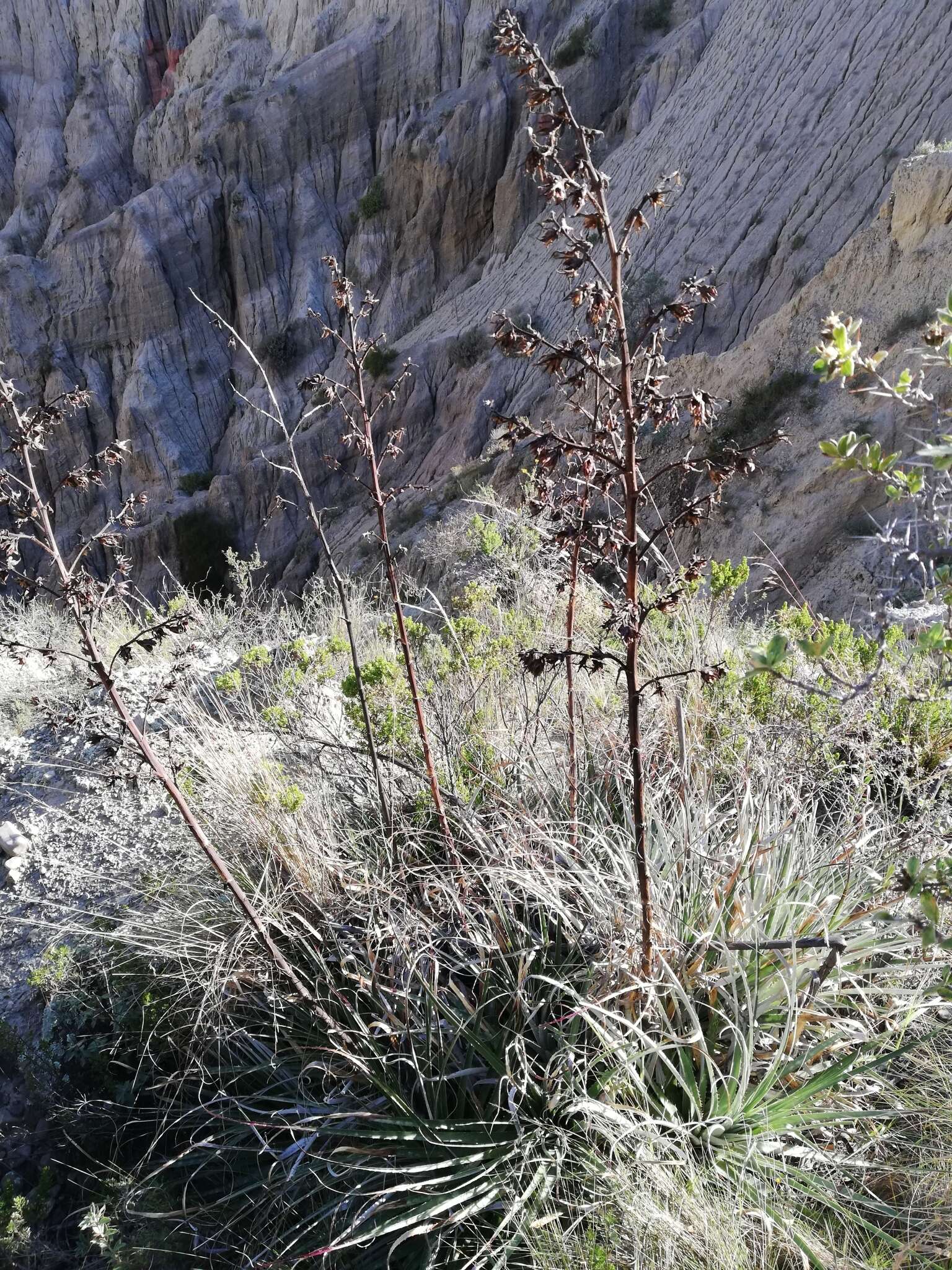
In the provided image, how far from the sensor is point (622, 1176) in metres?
1.92

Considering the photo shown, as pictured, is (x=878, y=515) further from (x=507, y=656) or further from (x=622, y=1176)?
(x=622, y=1176)

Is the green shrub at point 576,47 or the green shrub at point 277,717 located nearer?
the green shrub at point 277,717

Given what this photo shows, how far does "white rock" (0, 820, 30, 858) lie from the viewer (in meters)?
3.94

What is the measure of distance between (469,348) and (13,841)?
725 inches

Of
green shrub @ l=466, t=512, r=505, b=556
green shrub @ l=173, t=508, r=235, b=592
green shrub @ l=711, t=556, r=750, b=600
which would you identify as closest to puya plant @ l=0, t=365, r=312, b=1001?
green shrub @ l=711, t=556, r=750, b=600

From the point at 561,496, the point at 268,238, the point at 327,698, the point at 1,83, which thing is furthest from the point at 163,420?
the point at 561,496

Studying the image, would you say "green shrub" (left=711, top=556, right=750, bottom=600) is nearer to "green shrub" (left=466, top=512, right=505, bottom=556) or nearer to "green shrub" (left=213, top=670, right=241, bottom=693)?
"green shrub" (left=466, top=512, right=505, bottom=556)

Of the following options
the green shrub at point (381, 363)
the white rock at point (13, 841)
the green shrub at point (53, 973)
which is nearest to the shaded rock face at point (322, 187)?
the green shrub at point (381, 363)

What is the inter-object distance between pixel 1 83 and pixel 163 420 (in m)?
17.7

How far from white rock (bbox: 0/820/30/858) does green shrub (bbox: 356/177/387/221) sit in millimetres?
25659

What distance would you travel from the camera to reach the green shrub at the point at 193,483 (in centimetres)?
2506

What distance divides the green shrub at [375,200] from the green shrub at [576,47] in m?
6.06

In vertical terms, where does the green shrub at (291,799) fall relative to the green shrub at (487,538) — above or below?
above

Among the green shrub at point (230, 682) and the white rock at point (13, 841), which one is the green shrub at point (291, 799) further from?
the white rock at point (13, 841)
